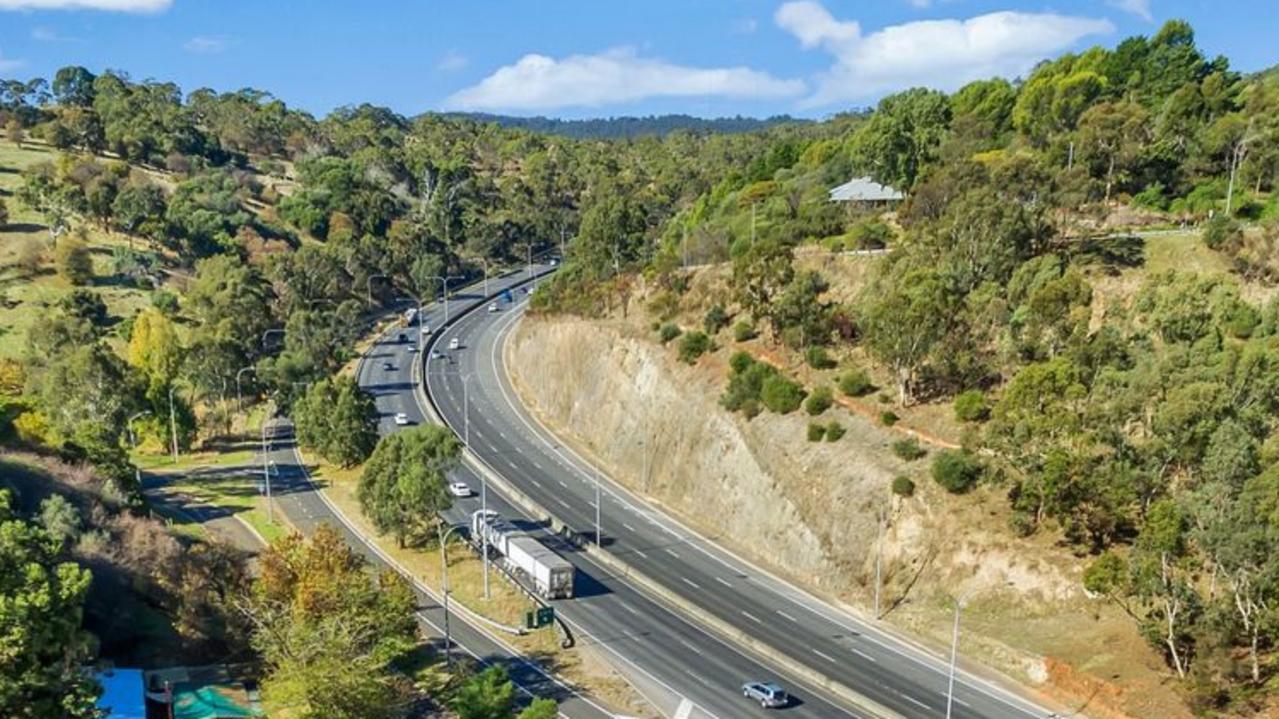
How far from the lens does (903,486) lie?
61.5 metres

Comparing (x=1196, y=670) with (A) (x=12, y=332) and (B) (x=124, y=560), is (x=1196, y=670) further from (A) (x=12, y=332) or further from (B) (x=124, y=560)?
(A) (x=12, y=332)

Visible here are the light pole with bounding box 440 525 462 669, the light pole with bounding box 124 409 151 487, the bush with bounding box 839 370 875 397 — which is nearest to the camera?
the light pole with bounding box 440 525 462 669

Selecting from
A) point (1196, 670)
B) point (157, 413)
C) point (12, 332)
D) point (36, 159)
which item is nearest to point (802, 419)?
point (1196, 670)

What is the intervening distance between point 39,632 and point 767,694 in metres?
34.0

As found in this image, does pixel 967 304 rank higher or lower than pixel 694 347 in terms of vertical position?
higher

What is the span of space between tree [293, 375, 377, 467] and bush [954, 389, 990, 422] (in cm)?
5523

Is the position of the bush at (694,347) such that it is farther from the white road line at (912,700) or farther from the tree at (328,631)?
the white road line at (912,700)

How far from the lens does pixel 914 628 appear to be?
56969 mm

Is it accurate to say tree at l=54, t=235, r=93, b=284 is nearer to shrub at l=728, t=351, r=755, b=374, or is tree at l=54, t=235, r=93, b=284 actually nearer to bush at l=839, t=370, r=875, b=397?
shrub at l=728, t=351, r=755, b=374

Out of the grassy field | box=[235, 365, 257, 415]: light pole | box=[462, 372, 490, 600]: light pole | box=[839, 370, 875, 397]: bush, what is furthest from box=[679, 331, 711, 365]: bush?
the grassy field

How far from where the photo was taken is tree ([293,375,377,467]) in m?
85.8

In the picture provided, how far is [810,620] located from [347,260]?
117m

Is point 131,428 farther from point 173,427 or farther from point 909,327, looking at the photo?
point 909,327

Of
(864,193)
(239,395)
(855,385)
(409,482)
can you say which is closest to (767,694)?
(855,385)
